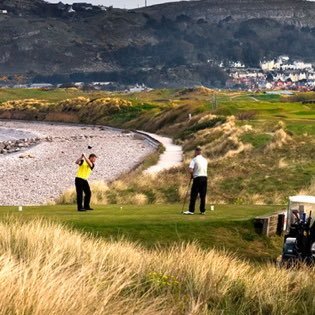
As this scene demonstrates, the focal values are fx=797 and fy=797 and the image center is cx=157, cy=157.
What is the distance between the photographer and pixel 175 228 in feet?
54.4

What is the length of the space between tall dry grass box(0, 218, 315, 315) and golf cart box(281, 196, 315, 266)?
1.18m

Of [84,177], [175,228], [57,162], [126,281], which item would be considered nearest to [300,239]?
[175,228]

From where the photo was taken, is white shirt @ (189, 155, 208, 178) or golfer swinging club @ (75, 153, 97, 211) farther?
golfer swinging club @ (75, 153, 97, 211)

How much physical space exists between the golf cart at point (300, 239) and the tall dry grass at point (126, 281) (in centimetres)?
118

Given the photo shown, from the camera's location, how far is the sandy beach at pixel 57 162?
38.8 metres

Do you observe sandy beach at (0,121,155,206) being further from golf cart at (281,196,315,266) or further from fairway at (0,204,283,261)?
golf cart at (281,196,315,266)

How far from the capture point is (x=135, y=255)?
11.8 meters

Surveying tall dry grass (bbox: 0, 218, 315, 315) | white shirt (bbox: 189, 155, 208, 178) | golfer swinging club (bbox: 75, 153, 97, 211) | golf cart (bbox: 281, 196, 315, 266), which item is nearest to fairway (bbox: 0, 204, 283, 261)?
golfer swinging club (bbox: 75, 153, 97, 211)

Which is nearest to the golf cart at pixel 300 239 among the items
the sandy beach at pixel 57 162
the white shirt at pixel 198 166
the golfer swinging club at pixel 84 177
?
the white shirt at pixel 198 166

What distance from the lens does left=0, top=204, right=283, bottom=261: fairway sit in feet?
52.4

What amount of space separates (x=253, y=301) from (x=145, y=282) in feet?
4.64

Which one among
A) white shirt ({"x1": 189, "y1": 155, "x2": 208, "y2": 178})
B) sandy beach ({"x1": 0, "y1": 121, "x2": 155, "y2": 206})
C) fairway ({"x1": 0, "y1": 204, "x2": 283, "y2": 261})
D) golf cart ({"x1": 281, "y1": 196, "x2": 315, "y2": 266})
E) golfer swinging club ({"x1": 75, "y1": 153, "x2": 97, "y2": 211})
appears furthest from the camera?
sandy beach ({"x1": 0, "y1": 121, "x2": 155, "y2": 206})

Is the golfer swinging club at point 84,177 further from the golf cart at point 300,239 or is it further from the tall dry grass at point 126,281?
the golf cart at point 300,239

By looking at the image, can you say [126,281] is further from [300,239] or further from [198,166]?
[198,166]
